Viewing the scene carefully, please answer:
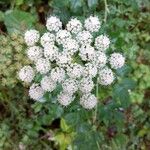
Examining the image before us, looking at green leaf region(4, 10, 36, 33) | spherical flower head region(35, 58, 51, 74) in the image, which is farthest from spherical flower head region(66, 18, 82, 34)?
green leaf region(4, 10, 36, 33)

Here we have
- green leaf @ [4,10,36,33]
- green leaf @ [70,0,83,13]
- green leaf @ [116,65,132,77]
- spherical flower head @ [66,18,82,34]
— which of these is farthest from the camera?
green leaf @ [4,10,36,33]

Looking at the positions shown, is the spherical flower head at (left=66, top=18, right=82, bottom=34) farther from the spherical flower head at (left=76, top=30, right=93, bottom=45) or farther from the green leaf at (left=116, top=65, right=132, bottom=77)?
the green leaf at (left=116, top=65, right=132, bottom=77)

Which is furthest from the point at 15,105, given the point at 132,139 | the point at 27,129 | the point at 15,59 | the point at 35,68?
the point at 35,68

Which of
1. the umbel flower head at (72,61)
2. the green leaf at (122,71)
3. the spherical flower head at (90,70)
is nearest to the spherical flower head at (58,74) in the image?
the umbel flower head at (72,61)

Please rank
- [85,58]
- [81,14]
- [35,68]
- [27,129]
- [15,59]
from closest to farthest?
[85,58] < [35,68] < [81,14] < [15,59] < [27,129]

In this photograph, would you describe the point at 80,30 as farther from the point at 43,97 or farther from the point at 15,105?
the point at 15,105
